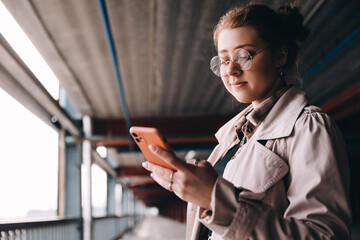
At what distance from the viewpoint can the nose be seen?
1.21 m

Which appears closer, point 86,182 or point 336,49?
point 336,49

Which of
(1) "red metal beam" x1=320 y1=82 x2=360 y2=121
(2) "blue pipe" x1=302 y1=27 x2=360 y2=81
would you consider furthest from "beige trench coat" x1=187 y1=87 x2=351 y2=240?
(1) "red metal beam" x1=320 y1=82 x2=360 y2=121

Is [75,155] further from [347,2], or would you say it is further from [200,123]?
[347,2]

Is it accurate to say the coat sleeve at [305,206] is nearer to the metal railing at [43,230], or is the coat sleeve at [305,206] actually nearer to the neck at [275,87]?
the neck at [275,87]

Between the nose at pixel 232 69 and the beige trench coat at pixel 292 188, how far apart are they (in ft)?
0.84

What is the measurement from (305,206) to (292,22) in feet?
2.52

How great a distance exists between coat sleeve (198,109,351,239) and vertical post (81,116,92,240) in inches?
247

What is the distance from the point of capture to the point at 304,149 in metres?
0.91

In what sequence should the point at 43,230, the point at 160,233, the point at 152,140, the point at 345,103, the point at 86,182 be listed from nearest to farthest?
the point at 152,140, the point at 43,230, the point at 345,103, the point at 86,182, the point at 160,233

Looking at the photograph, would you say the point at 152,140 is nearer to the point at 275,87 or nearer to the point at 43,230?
the point at 275,87

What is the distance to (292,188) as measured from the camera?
0.92 meters

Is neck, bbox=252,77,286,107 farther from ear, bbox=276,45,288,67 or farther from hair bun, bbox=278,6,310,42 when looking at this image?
hair bun, bbox=278,6,310,42

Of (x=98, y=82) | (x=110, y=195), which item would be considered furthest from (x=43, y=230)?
(x=110, y=195)

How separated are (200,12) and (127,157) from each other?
9.13 metres
